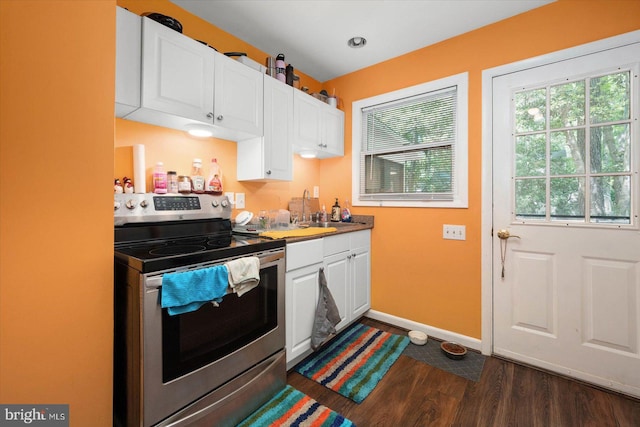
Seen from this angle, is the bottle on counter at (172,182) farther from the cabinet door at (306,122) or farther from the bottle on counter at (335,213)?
the bottle on counter at (335,213)

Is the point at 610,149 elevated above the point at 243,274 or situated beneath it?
elevated above

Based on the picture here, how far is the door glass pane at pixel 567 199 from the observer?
1.77 m

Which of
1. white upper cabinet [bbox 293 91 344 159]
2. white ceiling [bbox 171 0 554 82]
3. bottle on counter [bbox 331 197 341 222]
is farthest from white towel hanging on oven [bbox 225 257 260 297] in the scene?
white ceiling [bbox 171 0 554 82]

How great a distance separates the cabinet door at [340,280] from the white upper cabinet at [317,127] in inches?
40.5

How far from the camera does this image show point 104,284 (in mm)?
1059

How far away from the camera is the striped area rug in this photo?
5.61ft

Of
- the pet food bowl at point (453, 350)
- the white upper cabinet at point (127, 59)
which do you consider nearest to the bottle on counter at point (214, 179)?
the white upper cabinet at point (127, 59)

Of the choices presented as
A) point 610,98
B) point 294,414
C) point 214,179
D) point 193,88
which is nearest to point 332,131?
point 214,179

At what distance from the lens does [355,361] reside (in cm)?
196

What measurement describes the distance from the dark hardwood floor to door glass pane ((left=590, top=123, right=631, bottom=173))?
1388mm

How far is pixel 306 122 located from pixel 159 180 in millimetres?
1308

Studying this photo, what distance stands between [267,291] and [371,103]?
2074 mm

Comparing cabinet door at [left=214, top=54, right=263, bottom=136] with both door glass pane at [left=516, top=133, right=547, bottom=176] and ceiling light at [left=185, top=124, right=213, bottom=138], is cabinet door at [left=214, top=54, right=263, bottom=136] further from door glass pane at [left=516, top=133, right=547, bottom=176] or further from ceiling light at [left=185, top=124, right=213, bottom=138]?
door glass pane at [left=516, top=133, right=547, bottom=176]

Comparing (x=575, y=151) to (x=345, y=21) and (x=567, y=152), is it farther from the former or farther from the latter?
(x=345, y=21)
